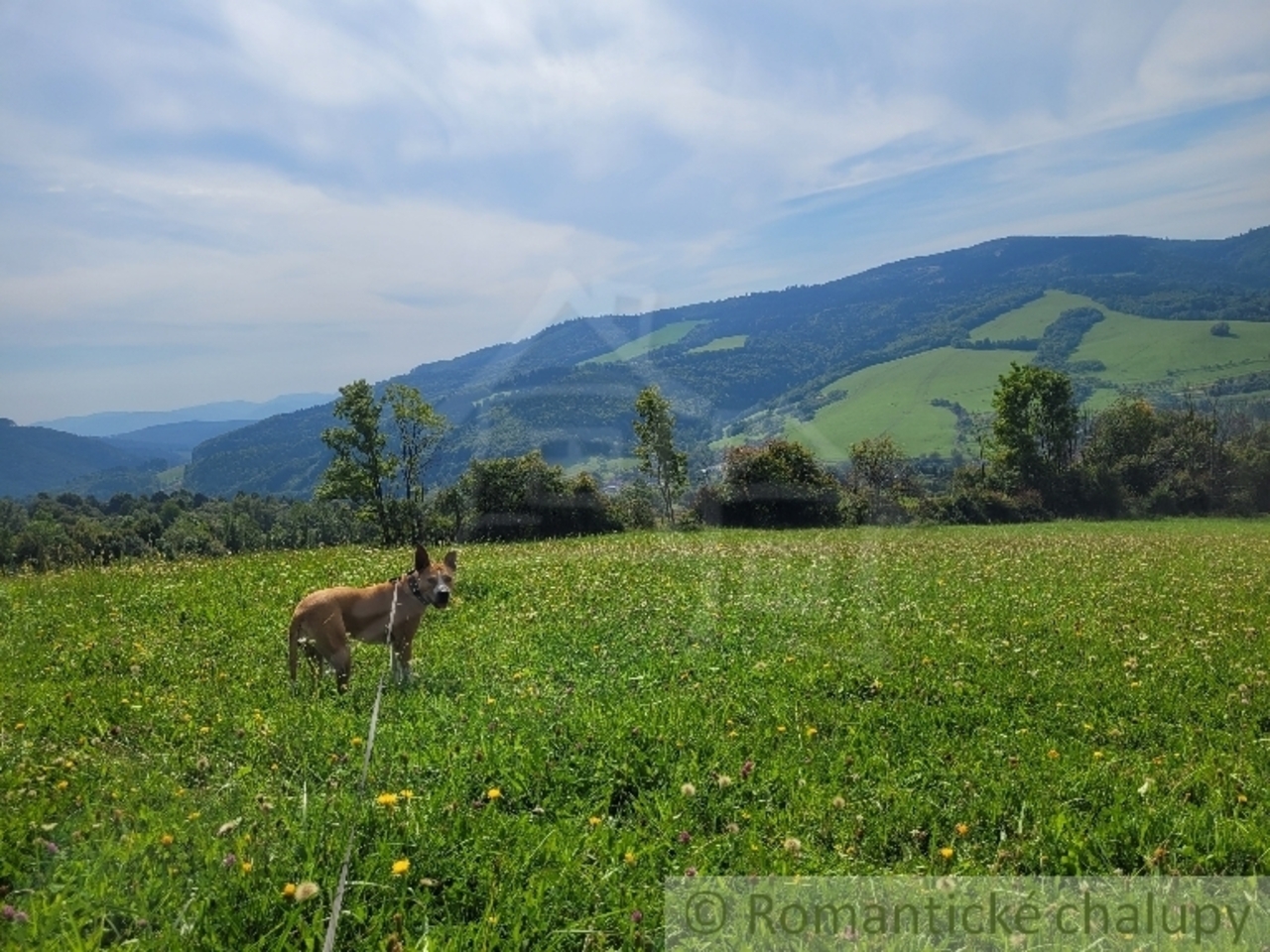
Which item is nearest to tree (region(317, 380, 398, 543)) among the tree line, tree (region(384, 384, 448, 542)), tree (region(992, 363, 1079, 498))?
the tree line

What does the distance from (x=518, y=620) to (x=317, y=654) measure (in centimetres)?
368

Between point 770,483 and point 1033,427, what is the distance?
41.3m

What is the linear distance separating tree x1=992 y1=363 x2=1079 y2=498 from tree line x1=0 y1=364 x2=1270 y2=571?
154 mm

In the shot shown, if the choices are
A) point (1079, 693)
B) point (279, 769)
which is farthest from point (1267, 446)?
point (279, 769)

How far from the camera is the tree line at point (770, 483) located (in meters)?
59.5

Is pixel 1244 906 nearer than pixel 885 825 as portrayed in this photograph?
Yes

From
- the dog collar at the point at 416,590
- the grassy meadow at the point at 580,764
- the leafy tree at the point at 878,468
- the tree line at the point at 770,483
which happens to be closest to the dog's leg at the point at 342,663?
the grassy meadow at the point at 580,764

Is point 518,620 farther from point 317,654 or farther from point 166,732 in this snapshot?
point 166,732

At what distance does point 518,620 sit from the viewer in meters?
10.9

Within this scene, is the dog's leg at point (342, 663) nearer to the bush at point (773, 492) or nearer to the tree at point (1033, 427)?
the bush at point (773, 492)

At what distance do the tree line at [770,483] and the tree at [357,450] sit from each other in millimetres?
110

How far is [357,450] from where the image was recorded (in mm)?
60281
